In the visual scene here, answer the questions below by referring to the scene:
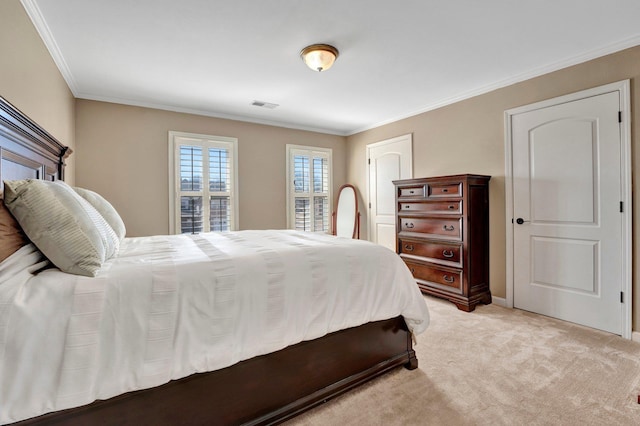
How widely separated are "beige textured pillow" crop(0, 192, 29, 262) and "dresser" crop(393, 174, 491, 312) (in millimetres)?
3368

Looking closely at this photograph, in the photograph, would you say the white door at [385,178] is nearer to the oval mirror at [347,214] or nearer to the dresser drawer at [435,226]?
the oval mirror at [347,214]

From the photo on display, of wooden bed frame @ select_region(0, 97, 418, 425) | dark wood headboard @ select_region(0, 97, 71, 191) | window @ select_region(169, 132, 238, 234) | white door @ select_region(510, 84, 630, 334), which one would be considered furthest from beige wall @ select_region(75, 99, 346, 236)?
white door @ select_region(510, 84, 630, 334)

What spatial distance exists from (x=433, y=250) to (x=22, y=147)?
3.65m

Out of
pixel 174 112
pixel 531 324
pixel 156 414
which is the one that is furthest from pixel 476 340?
pixel 174 112

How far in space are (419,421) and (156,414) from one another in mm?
1256

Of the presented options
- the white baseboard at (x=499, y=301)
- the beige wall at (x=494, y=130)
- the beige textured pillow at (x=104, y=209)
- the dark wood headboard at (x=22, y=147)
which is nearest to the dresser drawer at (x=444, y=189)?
the beige wall at (x=494, y=130)

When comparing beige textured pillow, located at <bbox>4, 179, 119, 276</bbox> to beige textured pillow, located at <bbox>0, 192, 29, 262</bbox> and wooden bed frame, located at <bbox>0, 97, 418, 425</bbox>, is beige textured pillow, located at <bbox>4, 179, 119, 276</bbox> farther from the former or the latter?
wooden bed frame, located at <bbox>0, 97, 418, 425</bbox>

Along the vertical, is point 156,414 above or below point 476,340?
above

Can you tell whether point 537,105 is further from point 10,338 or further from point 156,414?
point 10,338

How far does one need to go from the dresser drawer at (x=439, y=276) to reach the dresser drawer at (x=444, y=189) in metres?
0.84

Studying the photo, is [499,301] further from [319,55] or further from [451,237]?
[319,55]

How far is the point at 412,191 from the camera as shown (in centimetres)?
373

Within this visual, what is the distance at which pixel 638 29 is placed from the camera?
2258 millimetres

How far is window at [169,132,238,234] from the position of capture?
3.95 meters
